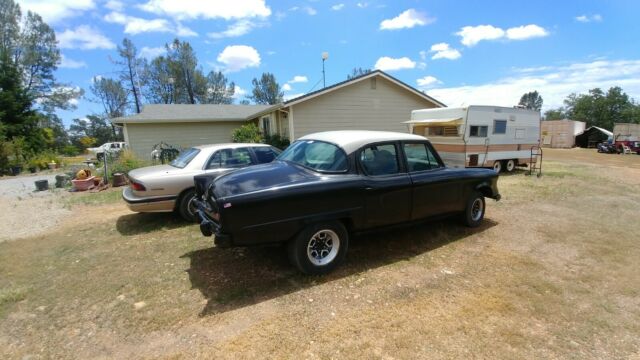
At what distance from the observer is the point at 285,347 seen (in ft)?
8.30

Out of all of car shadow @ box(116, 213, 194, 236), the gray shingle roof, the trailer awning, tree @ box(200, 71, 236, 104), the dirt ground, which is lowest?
the dirt ground

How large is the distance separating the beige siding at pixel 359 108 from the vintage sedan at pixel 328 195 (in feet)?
29.7

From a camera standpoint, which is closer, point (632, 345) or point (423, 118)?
point (632, 345)

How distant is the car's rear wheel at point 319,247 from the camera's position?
346cm

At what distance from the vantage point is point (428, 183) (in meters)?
4.31

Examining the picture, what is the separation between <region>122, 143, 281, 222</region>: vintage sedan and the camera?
5367mm

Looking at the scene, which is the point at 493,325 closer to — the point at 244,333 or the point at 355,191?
the point at 355,191

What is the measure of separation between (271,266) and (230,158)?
2.88 metres

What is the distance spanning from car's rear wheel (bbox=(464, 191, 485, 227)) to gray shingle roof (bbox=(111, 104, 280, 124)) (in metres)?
12.4

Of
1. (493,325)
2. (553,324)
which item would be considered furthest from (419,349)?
(553,324)

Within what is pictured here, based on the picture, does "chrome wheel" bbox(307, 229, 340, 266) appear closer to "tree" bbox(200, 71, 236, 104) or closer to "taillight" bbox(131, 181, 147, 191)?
"taillight" bbox(131, 181, 147, 191)

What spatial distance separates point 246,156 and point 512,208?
569cm

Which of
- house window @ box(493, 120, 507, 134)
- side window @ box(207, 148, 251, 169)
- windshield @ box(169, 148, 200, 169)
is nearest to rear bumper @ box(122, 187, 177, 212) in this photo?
windshield @ box(169, 148, 200, 169)

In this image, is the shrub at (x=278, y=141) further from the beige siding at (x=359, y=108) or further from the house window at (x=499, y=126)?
the house window at (x=499, y=126)
